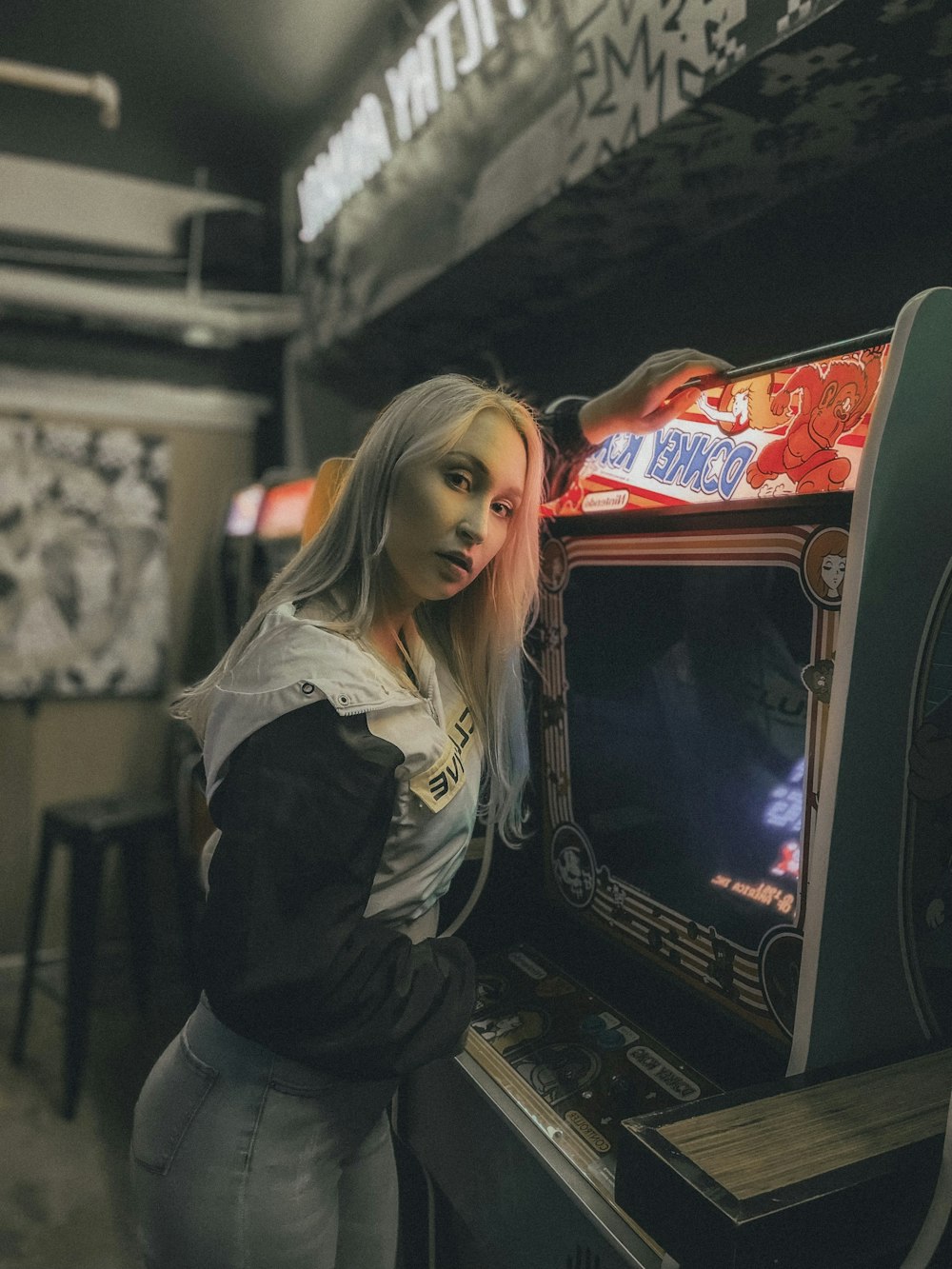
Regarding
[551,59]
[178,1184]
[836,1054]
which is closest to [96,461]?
[551,59]

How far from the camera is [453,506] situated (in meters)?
1.16

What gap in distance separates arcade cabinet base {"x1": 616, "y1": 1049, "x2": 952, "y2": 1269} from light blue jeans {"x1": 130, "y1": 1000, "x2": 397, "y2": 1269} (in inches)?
16.4

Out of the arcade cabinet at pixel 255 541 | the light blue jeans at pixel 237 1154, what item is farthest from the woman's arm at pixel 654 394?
the arcade cabinet at pixel 255 541

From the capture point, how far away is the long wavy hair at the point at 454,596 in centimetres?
116

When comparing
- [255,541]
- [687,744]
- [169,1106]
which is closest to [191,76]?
[255,541]

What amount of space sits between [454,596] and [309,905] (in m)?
0.58

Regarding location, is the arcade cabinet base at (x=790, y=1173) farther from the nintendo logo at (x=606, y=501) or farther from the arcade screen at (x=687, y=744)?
the nintendo logo at (x=606, y=501)

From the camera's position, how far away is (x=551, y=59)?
6.28ft

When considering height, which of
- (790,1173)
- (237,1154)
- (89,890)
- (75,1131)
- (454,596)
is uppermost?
(454,596)

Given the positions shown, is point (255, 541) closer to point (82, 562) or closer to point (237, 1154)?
point (82, 562)

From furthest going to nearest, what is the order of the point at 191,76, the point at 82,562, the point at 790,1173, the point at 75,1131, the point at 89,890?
the point at 82,562 < the point at 191,76 < the point at 89,890 < the point at 75,1131 < the point at 790,1173

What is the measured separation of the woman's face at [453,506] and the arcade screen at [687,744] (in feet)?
1.03

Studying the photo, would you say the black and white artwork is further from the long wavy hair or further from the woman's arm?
the woman's arm

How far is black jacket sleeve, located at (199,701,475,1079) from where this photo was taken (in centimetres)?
94
